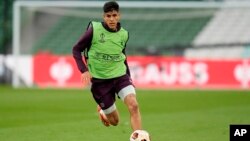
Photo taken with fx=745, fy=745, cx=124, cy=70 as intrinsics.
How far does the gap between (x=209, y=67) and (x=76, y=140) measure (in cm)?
1712

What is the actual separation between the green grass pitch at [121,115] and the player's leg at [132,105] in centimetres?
116

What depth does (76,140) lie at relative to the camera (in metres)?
11.3

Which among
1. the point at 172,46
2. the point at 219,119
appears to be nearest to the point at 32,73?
the point at 172,46

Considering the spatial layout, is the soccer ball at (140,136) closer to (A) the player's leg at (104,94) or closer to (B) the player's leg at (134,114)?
(B) the player's leg at (134,114)

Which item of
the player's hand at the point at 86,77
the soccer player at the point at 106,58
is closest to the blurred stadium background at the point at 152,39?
the soccer player at the point at 106,58

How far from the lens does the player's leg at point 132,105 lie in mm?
10281

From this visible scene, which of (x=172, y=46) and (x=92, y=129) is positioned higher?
(x=172, y=46)

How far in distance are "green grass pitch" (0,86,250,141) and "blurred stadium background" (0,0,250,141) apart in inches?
1.1

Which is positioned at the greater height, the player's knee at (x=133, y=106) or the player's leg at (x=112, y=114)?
the player's knee at (x=133, y=106)

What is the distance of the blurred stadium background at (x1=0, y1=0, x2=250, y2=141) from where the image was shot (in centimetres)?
1856

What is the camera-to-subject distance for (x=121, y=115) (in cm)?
1684

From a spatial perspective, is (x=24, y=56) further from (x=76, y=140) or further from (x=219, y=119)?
(x=76, y=140)

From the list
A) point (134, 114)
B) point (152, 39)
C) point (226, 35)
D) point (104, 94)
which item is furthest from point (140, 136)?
point (152, 39)

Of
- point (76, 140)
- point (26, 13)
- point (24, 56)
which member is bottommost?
point (76, 140)
